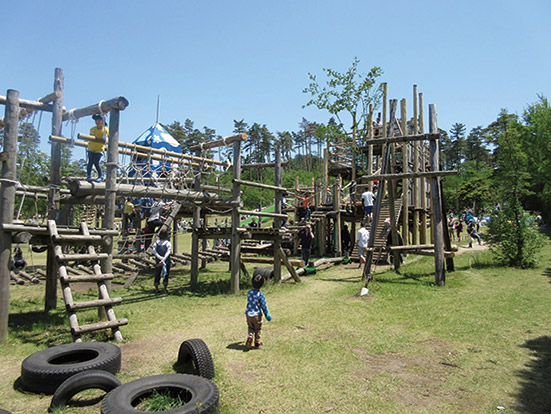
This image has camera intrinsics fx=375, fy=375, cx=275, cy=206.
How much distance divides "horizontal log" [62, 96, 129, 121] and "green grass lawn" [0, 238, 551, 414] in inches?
187

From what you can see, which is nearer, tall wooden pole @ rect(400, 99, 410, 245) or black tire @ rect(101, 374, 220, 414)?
black tire @ rect(101, 374, 220, 414)

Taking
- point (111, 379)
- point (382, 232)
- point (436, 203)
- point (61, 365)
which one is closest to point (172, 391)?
point (111, 379)

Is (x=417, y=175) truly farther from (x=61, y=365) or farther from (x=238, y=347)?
(x=61, y=365)

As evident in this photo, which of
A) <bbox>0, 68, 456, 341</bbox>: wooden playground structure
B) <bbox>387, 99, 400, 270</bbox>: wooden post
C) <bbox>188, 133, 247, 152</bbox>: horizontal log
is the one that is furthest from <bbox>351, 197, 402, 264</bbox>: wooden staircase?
<bbox>188, 133, 247, 152</bbox>: horizontal log

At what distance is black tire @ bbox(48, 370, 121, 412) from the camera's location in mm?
4328

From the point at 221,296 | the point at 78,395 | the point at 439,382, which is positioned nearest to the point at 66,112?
the point at 221,296

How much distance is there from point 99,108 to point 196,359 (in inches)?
260

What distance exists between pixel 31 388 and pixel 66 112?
6848 millimetres

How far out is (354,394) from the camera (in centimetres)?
466

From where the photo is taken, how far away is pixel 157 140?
20.4 m

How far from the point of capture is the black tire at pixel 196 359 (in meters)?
5.00

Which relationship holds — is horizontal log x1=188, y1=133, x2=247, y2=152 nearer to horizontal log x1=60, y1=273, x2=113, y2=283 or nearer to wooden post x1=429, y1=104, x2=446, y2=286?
horizontal log x1=60, y1=273, x2=113, y2=283

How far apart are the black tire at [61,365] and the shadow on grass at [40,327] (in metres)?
1.25

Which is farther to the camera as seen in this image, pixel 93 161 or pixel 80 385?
pixel 93 161
